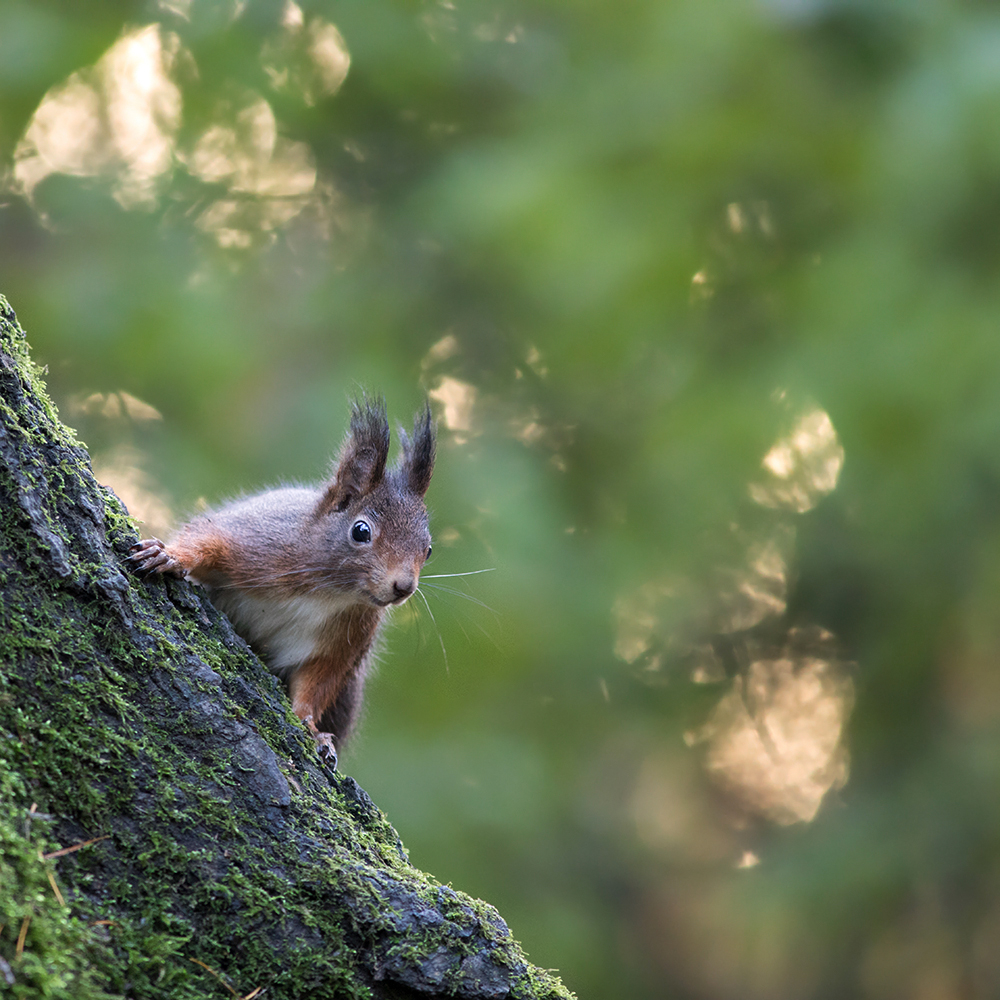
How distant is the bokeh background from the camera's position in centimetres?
388

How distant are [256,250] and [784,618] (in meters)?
3.27

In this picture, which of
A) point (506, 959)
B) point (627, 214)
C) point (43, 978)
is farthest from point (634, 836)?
point (43, 978)

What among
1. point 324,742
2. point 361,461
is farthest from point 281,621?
point 361,461

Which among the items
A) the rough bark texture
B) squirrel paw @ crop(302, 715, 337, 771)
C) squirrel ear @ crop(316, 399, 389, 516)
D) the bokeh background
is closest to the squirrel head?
squirrel ear @ crop(316, 399, 389, 516)

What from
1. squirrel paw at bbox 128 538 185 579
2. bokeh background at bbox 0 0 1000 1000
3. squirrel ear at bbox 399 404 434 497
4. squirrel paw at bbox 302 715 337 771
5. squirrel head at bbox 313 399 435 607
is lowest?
squirrel paw at bbox 128 538 185 579

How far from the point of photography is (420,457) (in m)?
3.16

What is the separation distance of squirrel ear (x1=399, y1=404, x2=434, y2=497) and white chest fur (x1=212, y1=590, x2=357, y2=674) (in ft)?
1.38

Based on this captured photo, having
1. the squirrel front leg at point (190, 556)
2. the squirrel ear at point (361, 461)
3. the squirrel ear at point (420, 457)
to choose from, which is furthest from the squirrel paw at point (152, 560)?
the squirrel ear at point (420, 457)

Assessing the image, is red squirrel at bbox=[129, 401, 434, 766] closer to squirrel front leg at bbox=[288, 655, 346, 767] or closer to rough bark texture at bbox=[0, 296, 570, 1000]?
squirrel front leg at bbox=[288, 655, 346, 767]

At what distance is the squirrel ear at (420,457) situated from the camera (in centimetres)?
312

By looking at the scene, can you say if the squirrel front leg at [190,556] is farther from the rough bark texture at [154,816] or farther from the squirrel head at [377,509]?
the squirrel head at [377,509]

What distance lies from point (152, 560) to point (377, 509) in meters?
1.16

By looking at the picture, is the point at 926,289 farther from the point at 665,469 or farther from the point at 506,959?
the point at 506,959

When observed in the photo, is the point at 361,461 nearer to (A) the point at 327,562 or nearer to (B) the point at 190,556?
(A) the point at 327,562
